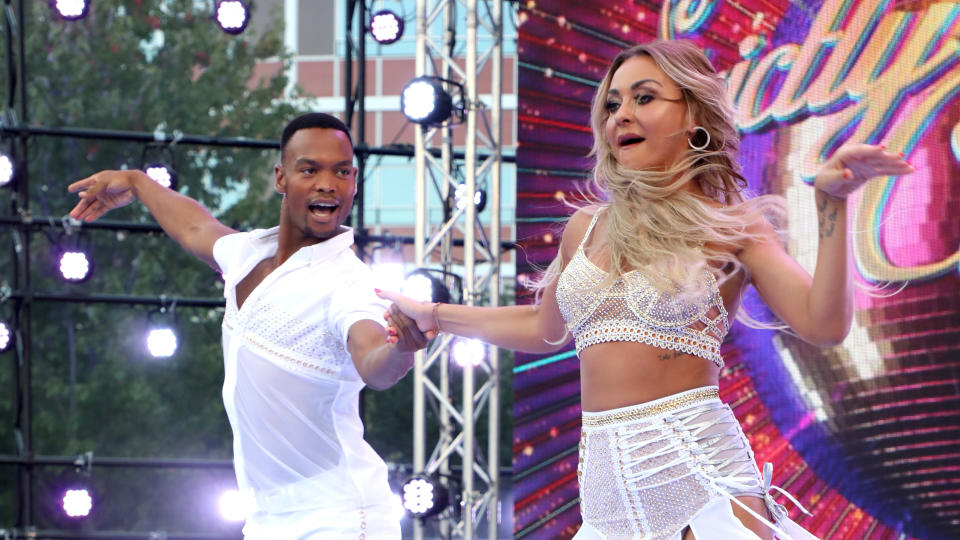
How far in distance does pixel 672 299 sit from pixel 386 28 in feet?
16.9

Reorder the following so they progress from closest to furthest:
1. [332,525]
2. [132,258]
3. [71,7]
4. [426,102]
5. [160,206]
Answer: [332,525] → [160,206] → [426,102] → [71,7] → [132,258]

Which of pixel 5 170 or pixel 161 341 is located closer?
pixel 5 170

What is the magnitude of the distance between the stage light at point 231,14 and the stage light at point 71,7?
0.78 m

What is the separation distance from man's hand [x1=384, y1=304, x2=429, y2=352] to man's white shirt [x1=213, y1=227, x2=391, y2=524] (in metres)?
0.15

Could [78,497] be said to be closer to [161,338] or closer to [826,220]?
[161,338]

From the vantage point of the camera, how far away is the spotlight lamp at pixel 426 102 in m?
6.22

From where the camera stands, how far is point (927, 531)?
4.71 m

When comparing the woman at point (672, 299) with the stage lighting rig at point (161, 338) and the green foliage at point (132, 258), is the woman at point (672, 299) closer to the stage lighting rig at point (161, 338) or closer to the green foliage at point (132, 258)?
the stage lighting rig at point (161, 338)

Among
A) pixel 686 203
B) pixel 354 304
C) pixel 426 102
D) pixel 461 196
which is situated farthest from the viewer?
pixel 461 196

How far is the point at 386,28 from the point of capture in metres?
7.07

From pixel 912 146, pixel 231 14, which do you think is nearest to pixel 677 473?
pixel 912 146

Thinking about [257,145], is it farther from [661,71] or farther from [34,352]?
[34,352]

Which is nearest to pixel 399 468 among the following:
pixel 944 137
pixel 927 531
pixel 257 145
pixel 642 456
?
pixel 257 145

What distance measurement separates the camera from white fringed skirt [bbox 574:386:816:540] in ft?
7.10
